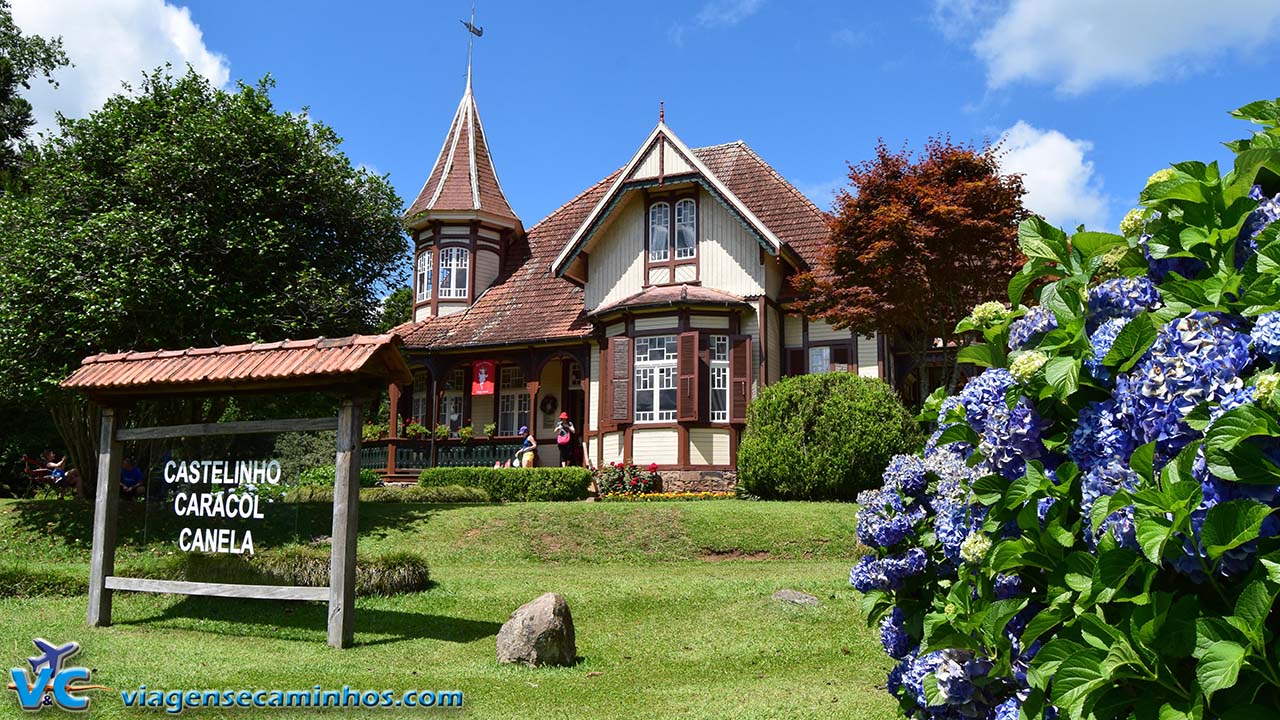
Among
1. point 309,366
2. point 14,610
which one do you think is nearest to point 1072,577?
point 309,366

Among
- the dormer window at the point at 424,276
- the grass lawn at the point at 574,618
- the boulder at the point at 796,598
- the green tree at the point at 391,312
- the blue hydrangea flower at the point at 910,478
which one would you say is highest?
the dormer window at the point at 424,276

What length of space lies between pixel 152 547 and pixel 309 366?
2729 mm

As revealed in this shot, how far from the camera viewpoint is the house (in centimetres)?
2180

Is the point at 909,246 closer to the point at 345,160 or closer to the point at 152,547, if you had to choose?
the point at 345,160

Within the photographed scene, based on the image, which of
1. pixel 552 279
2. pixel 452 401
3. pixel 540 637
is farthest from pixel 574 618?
pixel 452 401

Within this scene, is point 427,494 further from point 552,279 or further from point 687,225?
point 687,225

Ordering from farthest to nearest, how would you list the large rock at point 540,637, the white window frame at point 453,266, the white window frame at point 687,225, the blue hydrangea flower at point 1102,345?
the white window frame at point 453,266 → the white window frame at point 687,225 → the large rock at point 540,637 → the blue hydrangea flower at point 1102,345

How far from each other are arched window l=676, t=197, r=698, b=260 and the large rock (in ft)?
53.2

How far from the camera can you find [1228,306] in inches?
103

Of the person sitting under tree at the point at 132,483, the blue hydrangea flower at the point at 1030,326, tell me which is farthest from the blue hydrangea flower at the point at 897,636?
the person sitting under tree at the point at 132,483

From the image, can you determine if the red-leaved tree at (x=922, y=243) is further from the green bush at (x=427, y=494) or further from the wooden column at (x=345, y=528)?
the wooden column at (x=345, y=528)

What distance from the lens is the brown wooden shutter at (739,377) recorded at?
21.7m

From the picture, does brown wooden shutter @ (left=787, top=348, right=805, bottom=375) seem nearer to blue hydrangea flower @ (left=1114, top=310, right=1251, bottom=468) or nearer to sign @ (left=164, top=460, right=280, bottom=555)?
sign @ (left=164, top=460, right=280, bottom=555)

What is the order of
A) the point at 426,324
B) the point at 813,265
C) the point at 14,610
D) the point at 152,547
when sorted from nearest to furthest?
the point at 152,547, the point at 14,610, the point at 813,265, the point at 426,324
